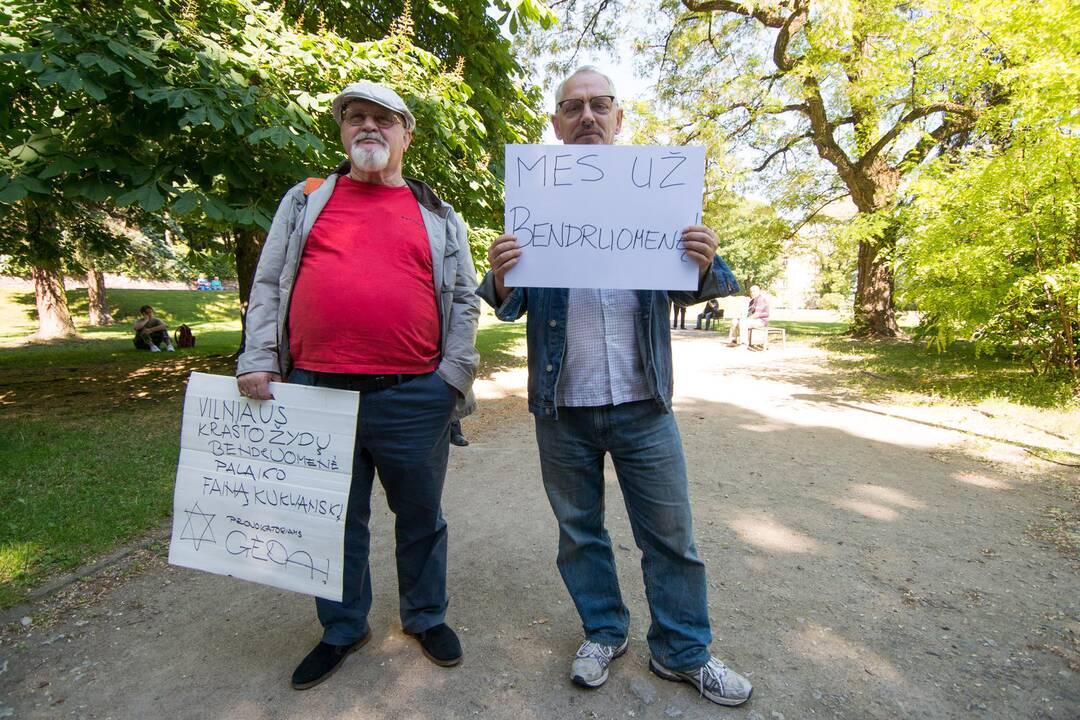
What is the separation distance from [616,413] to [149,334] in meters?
14.7

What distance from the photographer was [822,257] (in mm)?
18984

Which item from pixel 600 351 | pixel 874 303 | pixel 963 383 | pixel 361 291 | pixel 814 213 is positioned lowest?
pixel 963 383

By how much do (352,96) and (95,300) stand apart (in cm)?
2725

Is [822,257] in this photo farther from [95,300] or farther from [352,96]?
[95,300]

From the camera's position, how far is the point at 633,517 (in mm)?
2143

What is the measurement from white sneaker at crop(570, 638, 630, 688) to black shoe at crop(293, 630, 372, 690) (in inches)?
36.0

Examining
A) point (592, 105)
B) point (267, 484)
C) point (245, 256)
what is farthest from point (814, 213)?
point (267, 484)

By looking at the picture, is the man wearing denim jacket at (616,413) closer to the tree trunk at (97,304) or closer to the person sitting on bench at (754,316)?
the person sitting on bench at (754,316)

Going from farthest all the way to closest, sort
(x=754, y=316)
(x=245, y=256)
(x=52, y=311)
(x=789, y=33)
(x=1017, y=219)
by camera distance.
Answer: (x=52, y=311)
(x=754, y=316)
(x=789, y=33)
(x=245, y=256)
(x=1017, y=219)

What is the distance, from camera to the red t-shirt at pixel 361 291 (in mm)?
2033

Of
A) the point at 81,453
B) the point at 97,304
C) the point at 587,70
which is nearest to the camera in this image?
the point at 587,70

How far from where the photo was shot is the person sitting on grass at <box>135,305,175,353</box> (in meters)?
13.2

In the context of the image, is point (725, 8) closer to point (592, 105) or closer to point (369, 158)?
point (592, 105)

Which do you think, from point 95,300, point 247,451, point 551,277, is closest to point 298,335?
point 247,451
